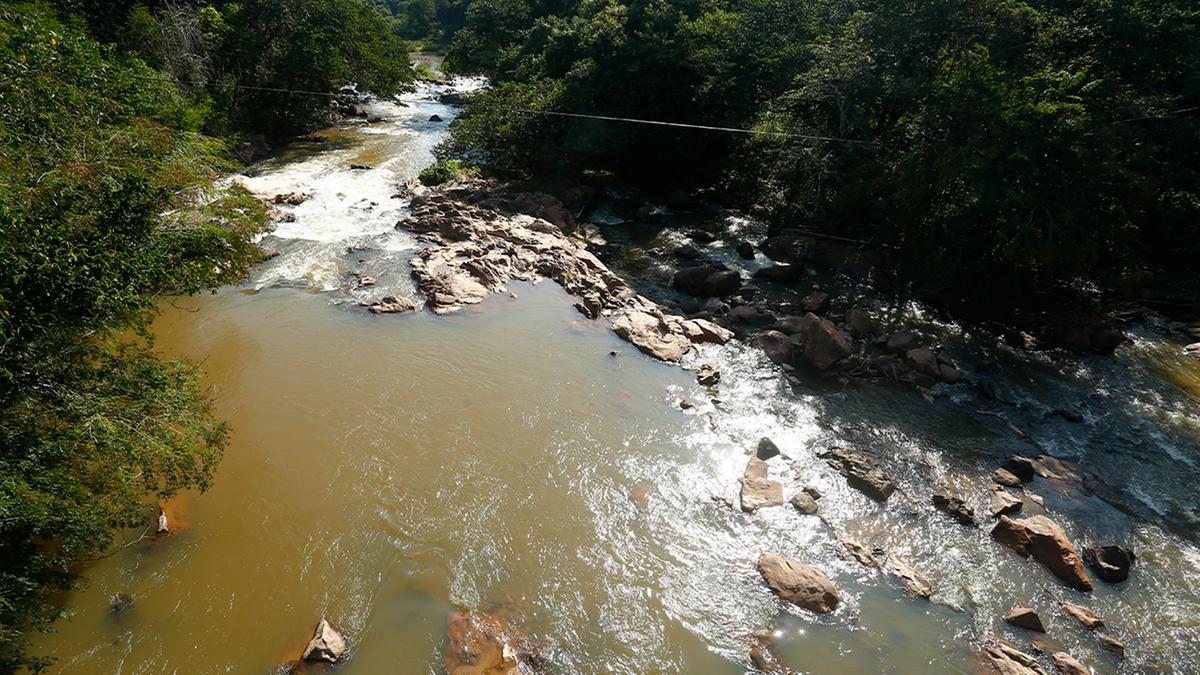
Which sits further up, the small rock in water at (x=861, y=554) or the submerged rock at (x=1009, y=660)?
the submerged rock at (x=1009, y=660)

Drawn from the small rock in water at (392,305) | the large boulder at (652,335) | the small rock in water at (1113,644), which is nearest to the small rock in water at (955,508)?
the small rock in water at (1113,644)

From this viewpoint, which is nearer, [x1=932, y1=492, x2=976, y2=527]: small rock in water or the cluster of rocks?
[x1=932, y1=492, x2=976, y2=527]: small rock in water

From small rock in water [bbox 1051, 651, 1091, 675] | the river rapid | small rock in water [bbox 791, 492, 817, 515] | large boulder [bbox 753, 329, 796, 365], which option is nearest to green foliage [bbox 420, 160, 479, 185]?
the river rapid

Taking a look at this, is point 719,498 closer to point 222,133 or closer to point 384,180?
point 384,180

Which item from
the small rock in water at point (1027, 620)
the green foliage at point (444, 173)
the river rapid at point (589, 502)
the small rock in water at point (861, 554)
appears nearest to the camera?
the river rapid at point (589, 502)

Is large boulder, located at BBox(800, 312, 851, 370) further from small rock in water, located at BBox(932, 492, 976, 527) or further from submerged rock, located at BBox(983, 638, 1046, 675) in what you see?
submerged rock, located at BBox(983, 638, 1046, 675)

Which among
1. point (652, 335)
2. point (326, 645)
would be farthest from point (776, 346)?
point (326, 645)

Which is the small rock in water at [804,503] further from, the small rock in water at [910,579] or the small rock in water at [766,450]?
the small rock in water at [910,579]
